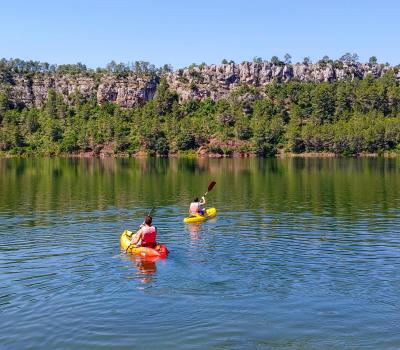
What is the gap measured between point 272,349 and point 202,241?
60.8ft

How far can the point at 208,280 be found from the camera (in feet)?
80.7

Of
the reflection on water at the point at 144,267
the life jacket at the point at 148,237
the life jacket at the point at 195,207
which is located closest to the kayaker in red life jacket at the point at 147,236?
the life jacket at the point at 148,237

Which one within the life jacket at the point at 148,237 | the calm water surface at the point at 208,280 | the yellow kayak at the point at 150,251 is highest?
the life jacket at the point at 148,237

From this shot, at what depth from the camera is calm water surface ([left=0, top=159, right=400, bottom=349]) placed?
18266 mm

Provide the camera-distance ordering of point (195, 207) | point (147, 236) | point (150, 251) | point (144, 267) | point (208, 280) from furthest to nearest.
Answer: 1. point (195, 207)
2. point (147, 236)
3. point (150, 251)
4. point (144, 267)
5. point (208, 280)

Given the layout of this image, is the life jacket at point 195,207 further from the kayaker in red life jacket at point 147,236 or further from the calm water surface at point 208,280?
the kayaker in red life jacket at point 147,236

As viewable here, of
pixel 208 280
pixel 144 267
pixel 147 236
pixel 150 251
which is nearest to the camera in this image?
pixel 208 280

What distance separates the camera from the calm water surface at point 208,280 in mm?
18266

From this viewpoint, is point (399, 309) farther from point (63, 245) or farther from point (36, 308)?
point (63, 245)

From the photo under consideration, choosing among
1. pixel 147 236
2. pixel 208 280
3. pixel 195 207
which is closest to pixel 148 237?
pixel 147 236

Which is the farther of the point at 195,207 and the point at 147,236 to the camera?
the point at 195,207

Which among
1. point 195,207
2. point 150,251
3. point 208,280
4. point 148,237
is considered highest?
point 195,207

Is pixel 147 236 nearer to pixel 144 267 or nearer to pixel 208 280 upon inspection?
A: pixel 144 267

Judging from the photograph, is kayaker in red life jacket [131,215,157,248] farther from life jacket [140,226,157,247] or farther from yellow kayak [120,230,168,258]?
yellow kayak [120,230,168,258]
